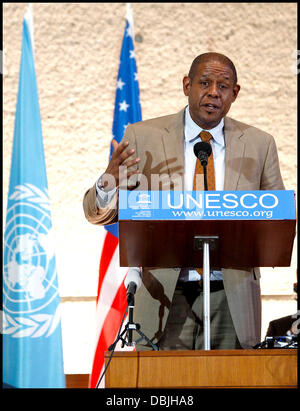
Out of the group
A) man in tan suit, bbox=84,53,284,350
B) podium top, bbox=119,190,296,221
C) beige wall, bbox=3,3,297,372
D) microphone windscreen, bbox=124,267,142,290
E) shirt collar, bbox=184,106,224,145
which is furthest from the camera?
beige wall, bbox=3,3,297,372

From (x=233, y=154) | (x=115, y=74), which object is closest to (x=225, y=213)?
(x=233, y=154)

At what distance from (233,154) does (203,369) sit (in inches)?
40.4

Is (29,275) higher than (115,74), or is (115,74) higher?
(115,74)

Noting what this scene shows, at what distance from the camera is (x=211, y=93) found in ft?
8.03

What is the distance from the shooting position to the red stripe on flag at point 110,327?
13.2ft

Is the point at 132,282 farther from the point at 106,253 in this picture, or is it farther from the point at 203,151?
the point at 106,253

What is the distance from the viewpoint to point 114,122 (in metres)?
4.35

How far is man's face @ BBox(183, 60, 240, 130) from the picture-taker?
2449 millimetres

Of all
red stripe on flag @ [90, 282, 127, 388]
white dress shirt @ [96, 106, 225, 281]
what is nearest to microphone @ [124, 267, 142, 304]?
white dress shirt @ [96, 106, 225, 281]

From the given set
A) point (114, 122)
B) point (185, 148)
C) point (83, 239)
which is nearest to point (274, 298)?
point (83, 239)

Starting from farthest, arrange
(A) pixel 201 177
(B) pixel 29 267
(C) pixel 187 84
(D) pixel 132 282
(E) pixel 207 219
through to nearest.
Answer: (B) pixel 29 267 → (C) pixel 187 84 → (A) pixel 201 177 → (D) pixel 132 282 → (E) pixel 207 219

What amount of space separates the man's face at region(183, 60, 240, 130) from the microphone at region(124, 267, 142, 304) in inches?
28.5

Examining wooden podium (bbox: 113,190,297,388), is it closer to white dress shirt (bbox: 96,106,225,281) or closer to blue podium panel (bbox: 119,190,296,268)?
blue podium panel (bbox: 119,190,296,268)
